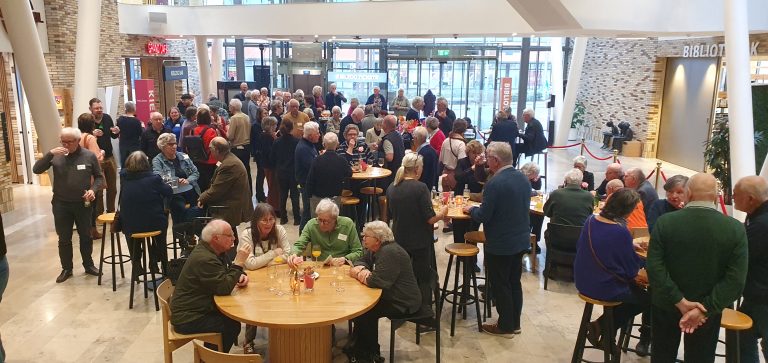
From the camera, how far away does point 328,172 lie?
286 inches

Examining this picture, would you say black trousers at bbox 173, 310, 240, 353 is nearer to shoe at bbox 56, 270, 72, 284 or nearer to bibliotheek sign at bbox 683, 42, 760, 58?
shoe at bbox 56, 270, 72, 284

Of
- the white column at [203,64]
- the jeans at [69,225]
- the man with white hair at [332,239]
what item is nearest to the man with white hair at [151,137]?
the jeans at [69,225]

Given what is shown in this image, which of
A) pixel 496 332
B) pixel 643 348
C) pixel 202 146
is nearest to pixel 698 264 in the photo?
pixel 643 348

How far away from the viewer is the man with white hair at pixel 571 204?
629 centimetres

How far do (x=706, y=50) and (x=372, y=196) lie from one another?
896cm

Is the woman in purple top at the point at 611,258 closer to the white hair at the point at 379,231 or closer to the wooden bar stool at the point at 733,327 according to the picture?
the wooden bar stool at the point at 733,327

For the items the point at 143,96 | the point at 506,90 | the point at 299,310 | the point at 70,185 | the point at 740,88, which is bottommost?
the point at 299,310

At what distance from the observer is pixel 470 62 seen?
1820 centimetres

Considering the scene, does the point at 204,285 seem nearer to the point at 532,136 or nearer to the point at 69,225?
the point at 69,225

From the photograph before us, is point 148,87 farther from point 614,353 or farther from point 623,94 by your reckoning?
point 623,94

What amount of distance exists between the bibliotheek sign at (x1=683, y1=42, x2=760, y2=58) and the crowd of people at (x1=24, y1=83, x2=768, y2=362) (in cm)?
689

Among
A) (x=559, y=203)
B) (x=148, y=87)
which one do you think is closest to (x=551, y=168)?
(x=559, y=203)

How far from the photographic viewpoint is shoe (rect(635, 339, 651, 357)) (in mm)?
5238

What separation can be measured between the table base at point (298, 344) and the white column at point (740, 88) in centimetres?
601
